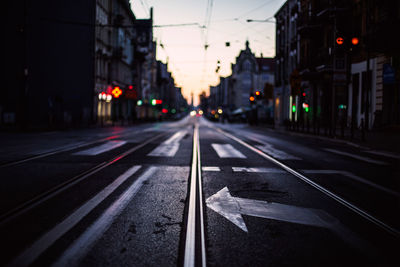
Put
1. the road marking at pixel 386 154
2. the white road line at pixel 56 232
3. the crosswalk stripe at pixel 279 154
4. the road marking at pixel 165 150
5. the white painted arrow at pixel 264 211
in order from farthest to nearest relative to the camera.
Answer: the road marking at pixel 386 154, the road marking at pixel 165 150, the crosswalk stripe at pixel 279 154, the white painted arrow at pixel 264 211, the white road line at pixel 56 232

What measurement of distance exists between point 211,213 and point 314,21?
30.7m

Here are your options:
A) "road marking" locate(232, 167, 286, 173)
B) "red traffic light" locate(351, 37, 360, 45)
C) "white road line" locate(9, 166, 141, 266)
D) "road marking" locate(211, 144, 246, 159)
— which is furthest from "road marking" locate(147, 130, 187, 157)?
"red traffic light" locate(351, 37, 360, 45)

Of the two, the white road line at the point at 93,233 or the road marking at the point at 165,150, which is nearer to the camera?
the white road line at the point at 93,233

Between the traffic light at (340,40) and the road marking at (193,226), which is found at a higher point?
the traffic light at (340,40)

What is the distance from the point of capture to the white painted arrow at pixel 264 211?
14.8 ft

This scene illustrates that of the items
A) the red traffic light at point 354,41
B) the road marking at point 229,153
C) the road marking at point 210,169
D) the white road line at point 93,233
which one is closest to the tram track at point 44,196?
the white road line at point 93,233

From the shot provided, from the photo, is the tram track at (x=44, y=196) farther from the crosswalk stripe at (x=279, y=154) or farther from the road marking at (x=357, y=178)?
the crosswalk stripe at (x=279, y=154)

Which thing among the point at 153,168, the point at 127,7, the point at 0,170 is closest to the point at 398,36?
the point at 153,168

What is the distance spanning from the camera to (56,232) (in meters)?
3.92

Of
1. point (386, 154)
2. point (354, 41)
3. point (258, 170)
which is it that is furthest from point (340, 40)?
point (258, 170)

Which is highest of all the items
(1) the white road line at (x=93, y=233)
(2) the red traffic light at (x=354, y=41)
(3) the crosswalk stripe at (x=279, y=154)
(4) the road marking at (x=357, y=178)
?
(2) the red traffic light at (x=354, y=41)

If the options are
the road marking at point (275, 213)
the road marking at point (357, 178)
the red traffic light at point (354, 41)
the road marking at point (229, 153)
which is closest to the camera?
the road marking at point (275, 213)

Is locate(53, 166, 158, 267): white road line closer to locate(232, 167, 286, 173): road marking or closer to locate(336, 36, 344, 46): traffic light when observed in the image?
locate(232, 167, 286, 173): road marking

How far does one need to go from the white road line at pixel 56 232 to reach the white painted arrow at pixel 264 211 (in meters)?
1.55
